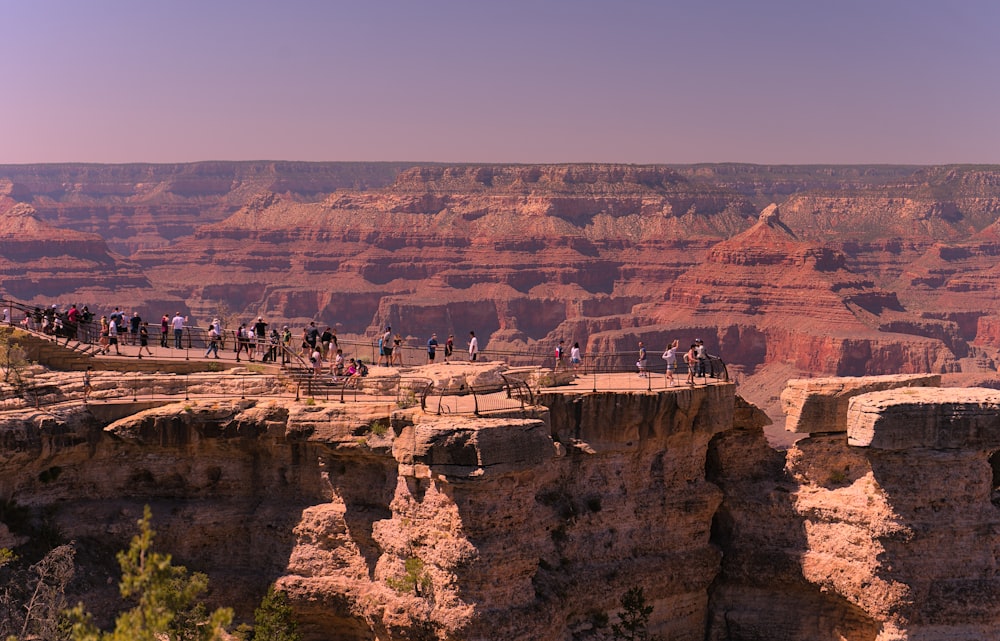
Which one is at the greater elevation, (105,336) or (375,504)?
(105,336)

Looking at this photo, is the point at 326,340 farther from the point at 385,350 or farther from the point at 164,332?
the point at 164,332

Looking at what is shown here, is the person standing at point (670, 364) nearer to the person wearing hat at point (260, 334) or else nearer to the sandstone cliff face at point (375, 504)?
the sandstone cliff face at point (375, 504)

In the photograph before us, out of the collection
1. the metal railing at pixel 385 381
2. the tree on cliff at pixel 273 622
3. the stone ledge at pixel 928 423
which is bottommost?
the tree on cliff at pixel 273 622

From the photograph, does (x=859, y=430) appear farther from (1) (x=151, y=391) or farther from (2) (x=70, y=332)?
(2) (x=70, y=332)

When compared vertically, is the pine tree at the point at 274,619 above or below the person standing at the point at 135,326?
below

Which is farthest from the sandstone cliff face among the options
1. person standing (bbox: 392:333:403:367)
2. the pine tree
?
person standing (bbox: 392:333:403:367)

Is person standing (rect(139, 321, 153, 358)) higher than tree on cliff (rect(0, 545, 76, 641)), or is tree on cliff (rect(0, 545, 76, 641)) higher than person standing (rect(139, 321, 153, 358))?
person standing (rect(139, 321, 153, 358))

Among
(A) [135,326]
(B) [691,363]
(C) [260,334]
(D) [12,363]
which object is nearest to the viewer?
(D) [12,363]

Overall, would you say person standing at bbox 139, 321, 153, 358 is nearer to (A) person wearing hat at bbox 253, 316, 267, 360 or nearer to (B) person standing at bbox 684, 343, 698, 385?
(A) person wearing hat at bbox 253, 316, 267, 360

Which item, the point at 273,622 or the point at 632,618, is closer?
the point at 273,622

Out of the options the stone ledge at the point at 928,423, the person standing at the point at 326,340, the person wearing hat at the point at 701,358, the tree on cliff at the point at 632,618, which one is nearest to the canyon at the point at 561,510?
the stone ledge at the point at 928,423

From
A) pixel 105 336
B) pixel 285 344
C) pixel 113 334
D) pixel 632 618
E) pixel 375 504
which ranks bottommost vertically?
pixel 632 618

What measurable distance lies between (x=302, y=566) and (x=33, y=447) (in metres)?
7.73

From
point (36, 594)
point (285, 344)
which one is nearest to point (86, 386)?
point (36, 594)
